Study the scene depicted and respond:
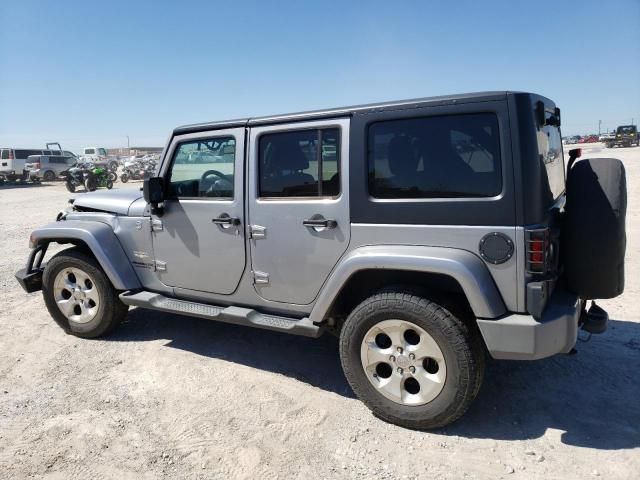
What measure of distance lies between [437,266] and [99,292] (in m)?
3.16

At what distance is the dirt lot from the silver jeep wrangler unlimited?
12.7 inches

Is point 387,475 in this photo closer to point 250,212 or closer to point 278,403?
point 278,403

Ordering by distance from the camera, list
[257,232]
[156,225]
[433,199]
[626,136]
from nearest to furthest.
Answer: [433,199], [257,232], [156,225], [626,136]

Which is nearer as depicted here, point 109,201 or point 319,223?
point 319,223

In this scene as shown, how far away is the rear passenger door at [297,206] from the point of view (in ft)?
10.3

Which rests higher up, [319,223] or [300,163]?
[300,163]

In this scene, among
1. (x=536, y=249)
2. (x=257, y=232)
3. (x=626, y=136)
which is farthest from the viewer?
(x=626, y=136)

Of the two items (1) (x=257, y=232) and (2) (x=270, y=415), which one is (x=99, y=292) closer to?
(1) (x=257, y=232)

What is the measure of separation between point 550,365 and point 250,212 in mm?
2635

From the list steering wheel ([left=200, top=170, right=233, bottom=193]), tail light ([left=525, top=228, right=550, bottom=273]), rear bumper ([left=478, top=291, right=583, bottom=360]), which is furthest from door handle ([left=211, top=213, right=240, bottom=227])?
tail light ([left=525, top=228, right=550, bottom=273])

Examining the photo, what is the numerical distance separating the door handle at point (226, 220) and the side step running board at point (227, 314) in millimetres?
676

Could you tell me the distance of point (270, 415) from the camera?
318 centimetres

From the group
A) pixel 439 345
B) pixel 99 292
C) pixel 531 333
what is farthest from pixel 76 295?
pixel 531 333

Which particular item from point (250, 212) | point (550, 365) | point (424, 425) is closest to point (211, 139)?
point (250, 212)
